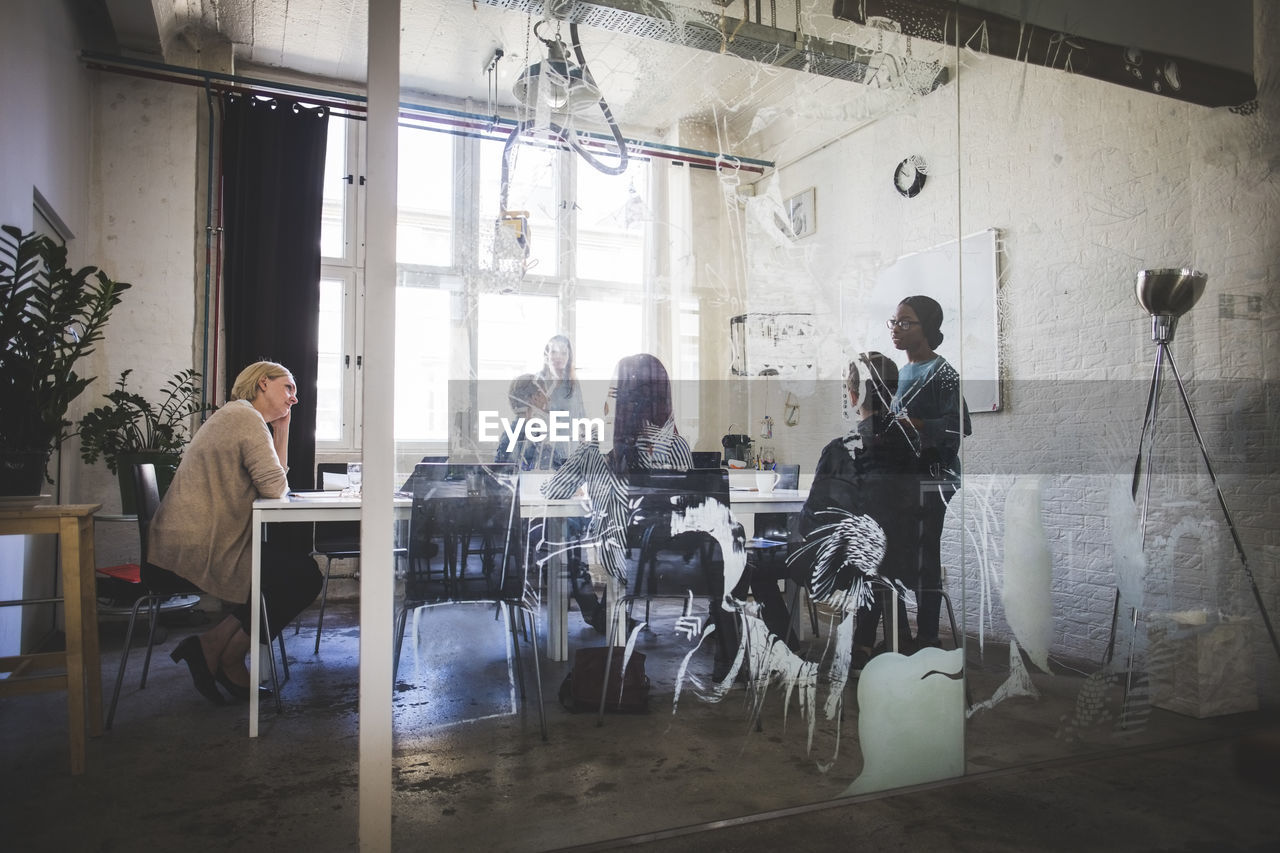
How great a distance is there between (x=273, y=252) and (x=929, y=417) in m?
4.28

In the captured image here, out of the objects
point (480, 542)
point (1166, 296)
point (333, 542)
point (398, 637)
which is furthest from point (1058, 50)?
point (333, 542)

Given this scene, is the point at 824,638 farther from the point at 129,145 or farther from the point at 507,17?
the point at 129,145

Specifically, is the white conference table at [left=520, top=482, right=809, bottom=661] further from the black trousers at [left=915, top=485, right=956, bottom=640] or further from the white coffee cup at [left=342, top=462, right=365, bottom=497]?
the white coffee cup at [left=342, top=462, right=365, bottom=497]

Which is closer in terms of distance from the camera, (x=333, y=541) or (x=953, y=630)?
(x=953, y=630)

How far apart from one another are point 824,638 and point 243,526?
2011 mm

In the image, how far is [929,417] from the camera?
2.25 meters

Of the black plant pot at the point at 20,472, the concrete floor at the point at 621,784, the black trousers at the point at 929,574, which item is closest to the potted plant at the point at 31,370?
the black plant pot at the point at 20,472

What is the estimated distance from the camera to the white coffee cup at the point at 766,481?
79.9 inches

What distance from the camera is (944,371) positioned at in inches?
89.7

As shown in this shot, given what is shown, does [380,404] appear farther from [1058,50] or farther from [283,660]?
[1058,50]

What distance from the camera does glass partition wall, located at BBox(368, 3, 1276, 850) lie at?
1818 mm

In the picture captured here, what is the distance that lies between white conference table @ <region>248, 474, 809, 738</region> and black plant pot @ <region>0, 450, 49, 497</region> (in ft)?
2.01

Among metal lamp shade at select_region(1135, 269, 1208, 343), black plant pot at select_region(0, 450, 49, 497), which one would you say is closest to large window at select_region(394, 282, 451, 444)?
black plant pot at select_region(0, 450, 49, 497)

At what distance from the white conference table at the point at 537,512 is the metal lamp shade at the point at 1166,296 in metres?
1.45
